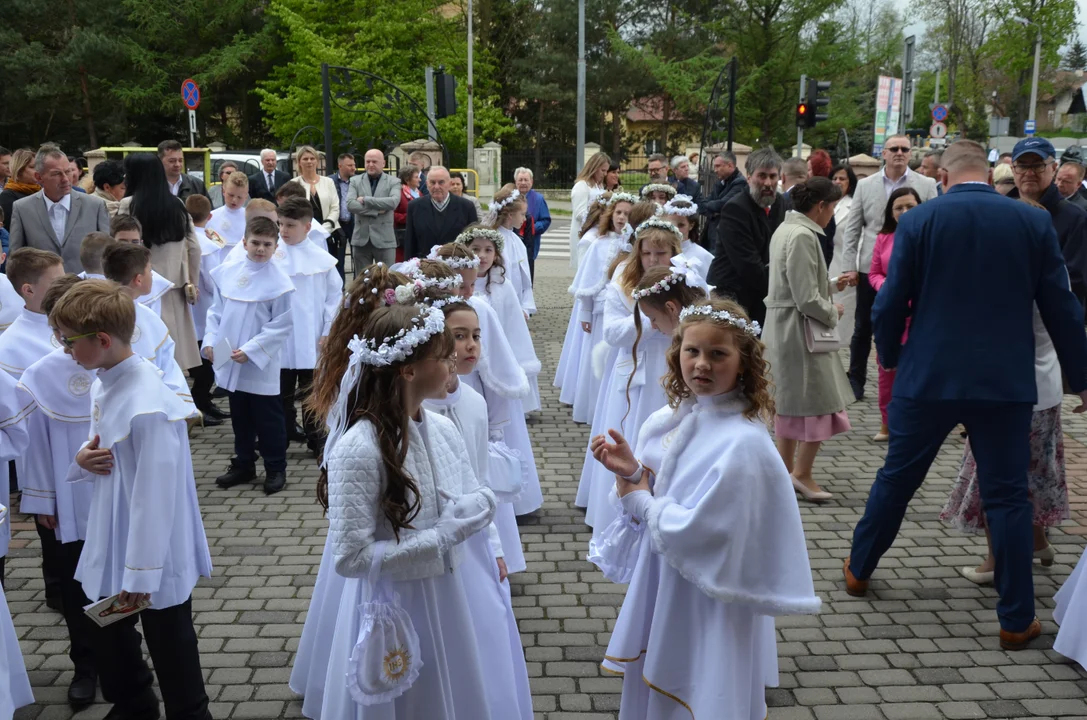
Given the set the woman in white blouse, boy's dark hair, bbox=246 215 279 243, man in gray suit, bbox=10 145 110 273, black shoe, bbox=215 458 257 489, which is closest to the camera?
boy's dark hair, bbox=246 215 279 243

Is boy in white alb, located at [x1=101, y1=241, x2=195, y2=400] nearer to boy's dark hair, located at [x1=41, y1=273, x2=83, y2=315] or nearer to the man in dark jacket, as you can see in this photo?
boy's dark hair, located at [x1=41, y1=273, x2=83, y2=315]

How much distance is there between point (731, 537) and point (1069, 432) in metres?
6.61

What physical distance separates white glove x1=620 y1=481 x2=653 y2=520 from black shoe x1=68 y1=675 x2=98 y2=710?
2446mm

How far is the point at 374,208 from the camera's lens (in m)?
11.9

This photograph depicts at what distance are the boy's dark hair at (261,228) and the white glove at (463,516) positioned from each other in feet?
13.1

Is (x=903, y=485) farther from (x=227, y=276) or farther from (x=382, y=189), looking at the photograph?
(x=382, y=189)

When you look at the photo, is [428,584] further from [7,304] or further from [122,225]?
[122,225]

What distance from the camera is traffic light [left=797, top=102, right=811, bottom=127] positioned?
18.8 meters

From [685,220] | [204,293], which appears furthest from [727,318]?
[204,293]

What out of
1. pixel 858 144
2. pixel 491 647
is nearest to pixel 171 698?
pixel 491 647

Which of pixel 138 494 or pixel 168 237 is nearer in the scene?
pixel 138 494

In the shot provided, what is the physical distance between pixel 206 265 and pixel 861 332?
19.9 ft

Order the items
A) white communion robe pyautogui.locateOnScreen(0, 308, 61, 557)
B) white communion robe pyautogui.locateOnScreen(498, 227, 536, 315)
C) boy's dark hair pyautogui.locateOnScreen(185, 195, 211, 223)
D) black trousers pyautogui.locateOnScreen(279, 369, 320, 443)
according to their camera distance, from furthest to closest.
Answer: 1. boy's dark hair pyautogui.locateOnScreen(185, 195, 211, 223)
2. white communion robe pyautogui.locateOnScreen(498, 227, 536, 315)
3. black trousers pyautogui.locateOnScreen(279, 369, 320, 443)
4. white communion robe pyautogui.locateOnScreen(0, 308, 61, 557)

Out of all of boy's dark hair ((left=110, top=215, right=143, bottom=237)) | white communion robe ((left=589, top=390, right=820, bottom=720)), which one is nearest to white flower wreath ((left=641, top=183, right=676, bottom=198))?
boy's dark hair ((left=110, top=215, right=143, bottom=237))
